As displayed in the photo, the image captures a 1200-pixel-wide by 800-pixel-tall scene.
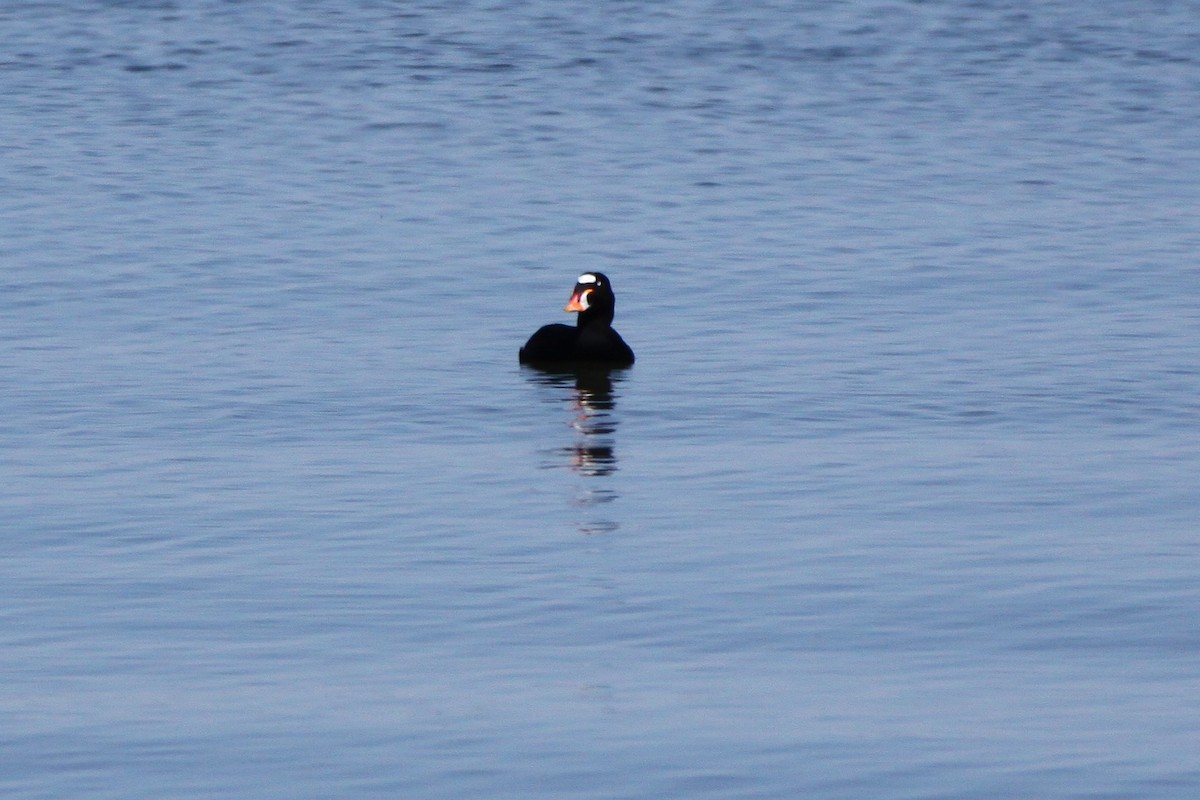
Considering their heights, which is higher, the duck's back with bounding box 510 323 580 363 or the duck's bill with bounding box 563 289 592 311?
the duck's bill with bounding box 563 289 592 311

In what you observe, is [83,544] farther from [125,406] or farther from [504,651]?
[125,406]

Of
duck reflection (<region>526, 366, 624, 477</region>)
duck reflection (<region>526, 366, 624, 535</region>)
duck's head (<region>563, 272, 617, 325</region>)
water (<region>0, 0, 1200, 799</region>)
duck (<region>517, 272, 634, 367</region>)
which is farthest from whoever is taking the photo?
duck's head (<region>563, 272, 617, 325</region>)

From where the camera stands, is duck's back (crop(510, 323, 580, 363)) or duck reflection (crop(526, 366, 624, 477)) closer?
duck reflection (crop(526, 366, 624, 477))

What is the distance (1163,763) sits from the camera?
9766 millimetres

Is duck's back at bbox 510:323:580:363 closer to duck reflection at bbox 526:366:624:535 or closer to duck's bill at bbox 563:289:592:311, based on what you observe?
duck reflection at bbox 526:366:624:535

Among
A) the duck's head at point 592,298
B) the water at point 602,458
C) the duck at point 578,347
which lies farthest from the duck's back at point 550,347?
the duck's head at point 592,298

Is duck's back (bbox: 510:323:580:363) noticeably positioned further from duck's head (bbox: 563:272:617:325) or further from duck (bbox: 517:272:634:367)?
duck's head (bbox: 563:272:617:325)

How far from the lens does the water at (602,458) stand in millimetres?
10148

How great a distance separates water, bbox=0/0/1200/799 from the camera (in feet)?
33.3

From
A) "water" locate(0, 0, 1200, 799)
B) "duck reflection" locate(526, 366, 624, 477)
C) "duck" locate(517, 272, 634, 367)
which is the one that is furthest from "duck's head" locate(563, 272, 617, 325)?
"duck reflection" locate(526, 366, 624, 477)

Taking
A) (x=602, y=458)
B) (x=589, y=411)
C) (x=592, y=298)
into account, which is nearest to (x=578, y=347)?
(x=592, y=298)

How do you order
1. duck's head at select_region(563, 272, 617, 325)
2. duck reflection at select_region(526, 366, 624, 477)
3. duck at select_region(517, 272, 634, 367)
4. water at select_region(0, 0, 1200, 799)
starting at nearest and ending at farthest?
water at select_region(0, 0, 1200, 799) < duck reflection at select_region(526, 366, 624, 477) < duck at select_region(517, 272, 634, 367) < duck's head at select_region(563, 272, 617, 325)

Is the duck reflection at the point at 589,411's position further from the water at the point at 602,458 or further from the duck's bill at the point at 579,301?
the duck's bill at the point at 579,301

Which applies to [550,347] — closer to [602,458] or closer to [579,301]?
[579,301]
